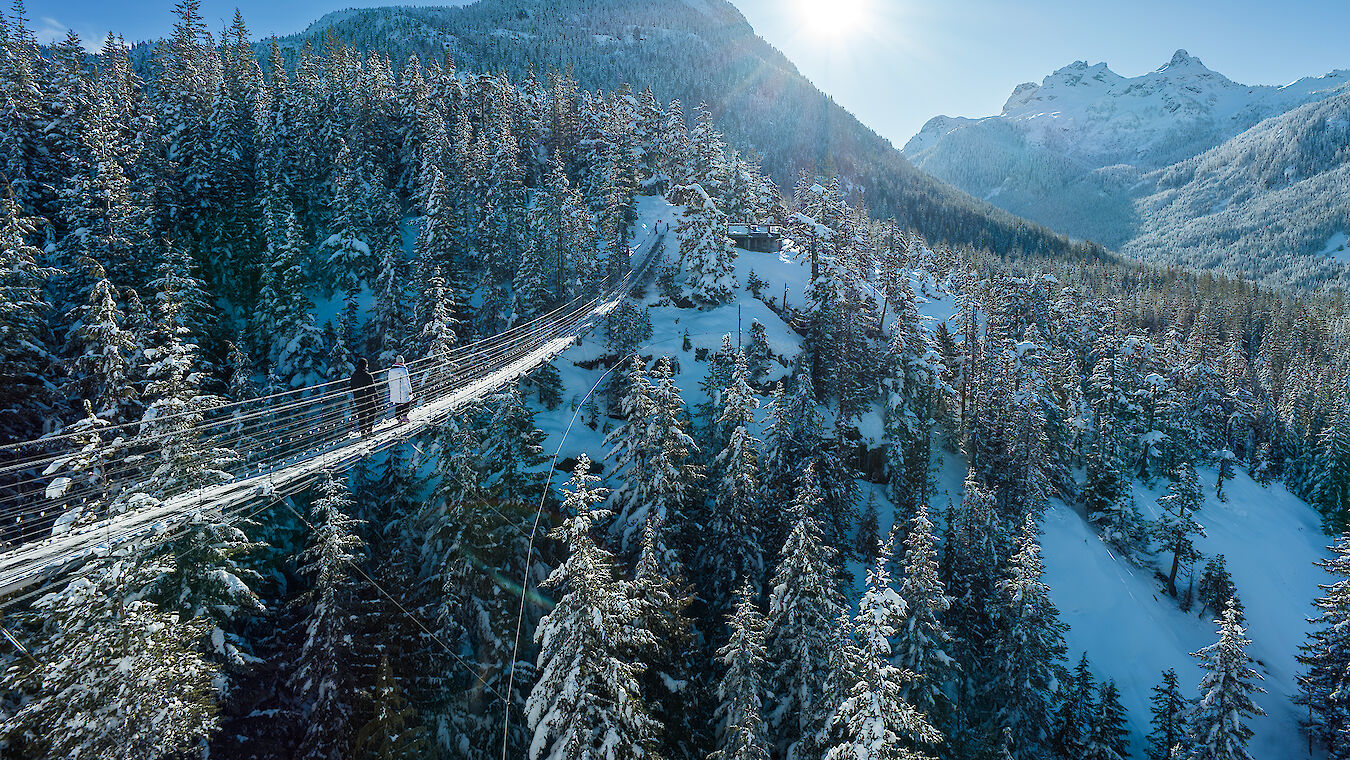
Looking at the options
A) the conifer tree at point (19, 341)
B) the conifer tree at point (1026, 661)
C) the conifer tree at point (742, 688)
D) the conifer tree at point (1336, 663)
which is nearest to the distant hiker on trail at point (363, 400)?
the conifer tree at point (742, 688)

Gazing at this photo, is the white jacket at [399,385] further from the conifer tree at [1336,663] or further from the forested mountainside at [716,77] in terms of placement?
the forested mountainside at [716,77]

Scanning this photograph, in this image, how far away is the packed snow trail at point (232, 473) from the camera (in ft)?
29.3

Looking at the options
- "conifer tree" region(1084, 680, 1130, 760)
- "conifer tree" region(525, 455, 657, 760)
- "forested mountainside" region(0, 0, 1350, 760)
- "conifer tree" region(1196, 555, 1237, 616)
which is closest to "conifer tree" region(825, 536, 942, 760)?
"forested mountainside" region(0, 0, 1350, 760)

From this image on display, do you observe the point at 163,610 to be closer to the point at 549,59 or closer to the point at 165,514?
the point at 165,514

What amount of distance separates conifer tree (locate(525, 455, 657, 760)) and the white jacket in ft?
20.6

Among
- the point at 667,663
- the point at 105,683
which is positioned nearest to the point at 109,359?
the point at 105,683

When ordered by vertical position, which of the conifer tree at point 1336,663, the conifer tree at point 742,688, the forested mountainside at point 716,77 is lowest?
the conifer tree at point 1336,663

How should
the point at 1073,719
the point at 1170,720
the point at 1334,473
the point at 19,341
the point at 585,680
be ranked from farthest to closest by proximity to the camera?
the point at 1334,473 < the point at 1170,720 < the point at 1073,719 < the point at 19,341 < the point at 585,680

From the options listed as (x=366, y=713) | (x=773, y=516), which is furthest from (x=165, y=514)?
(x=773, y=516)

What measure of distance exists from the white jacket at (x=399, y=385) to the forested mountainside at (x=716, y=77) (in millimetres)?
118544

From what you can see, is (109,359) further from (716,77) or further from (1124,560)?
(716,77)

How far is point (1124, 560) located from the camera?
Result: 3903cm

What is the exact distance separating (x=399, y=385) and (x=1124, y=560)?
44630 mm

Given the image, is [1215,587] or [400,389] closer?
[400,389]
